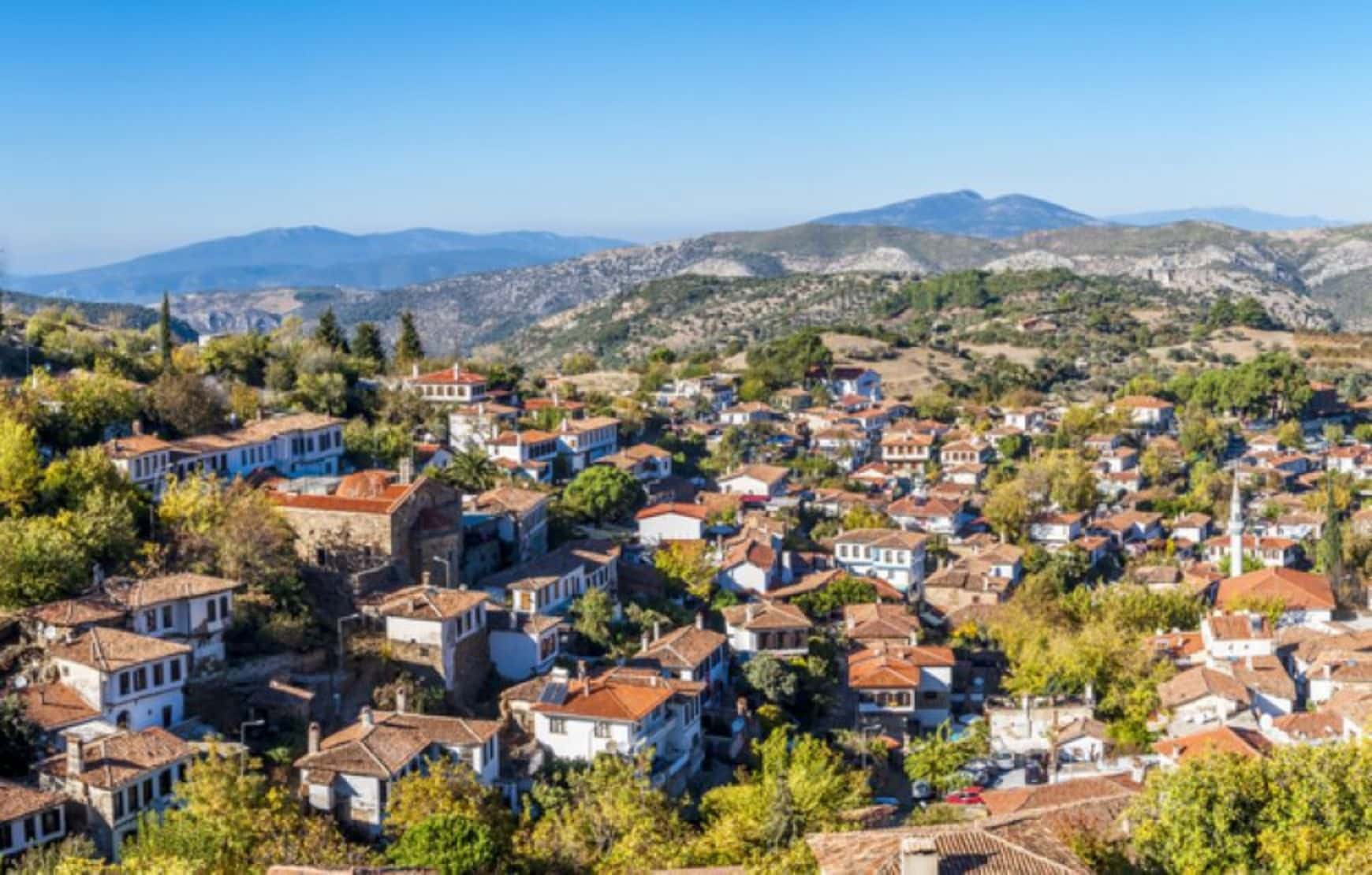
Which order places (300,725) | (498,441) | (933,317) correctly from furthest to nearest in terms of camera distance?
(933,317)
(498,441)
(300,725)

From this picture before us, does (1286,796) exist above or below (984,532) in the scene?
above

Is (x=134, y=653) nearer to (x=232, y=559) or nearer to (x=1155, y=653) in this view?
(x=232, y=559)

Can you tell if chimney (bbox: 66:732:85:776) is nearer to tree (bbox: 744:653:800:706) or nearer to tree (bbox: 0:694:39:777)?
tree (bbox: 0:694:39:777)

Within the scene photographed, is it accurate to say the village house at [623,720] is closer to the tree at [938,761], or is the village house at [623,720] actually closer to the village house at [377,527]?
the tree at [938,761]

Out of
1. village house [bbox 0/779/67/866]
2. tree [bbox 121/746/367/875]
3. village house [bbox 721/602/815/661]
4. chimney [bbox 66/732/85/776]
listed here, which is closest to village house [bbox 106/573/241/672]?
chimney [bbox 66/732/85/776]

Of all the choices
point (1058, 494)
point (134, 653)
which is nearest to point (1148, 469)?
point (1058, 494)
